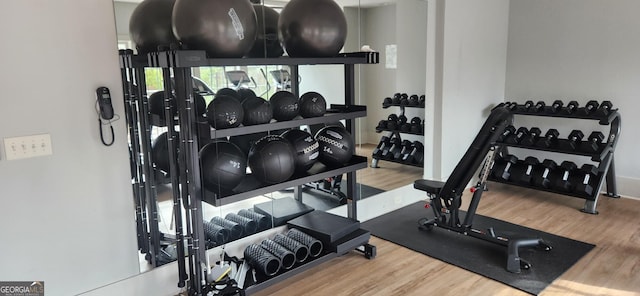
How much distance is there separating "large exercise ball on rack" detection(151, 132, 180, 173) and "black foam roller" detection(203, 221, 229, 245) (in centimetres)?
49

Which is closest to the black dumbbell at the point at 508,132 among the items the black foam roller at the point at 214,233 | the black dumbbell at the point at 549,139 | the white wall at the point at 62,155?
the black dumbbell at the point at 549,139

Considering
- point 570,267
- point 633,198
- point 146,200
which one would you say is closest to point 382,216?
point 570,267

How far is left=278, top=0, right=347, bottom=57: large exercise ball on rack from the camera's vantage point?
238cm

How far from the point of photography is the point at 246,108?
92.4 inches

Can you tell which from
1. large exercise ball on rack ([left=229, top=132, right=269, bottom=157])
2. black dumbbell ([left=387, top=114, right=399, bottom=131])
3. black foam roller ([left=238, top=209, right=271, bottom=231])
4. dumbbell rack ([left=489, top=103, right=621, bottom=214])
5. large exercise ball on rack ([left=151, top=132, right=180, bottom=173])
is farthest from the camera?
black dumbbell ([left=387, top=114, right=399, bottom=131])

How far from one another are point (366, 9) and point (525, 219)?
7.28ft

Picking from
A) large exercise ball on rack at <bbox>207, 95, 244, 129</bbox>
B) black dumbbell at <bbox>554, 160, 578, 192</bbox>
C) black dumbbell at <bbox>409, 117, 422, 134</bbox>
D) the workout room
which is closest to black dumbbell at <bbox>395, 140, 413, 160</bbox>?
the workout room

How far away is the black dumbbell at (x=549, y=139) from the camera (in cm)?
419

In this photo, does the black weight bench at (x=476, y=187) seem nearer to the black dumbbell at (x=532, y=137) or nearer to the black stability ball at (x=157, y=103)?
the black dumbbell at (x=532, y=137)

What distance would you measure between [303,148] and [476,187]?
1414 millimetres

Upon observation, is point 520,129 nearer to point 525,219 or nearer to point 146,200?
point 525,219

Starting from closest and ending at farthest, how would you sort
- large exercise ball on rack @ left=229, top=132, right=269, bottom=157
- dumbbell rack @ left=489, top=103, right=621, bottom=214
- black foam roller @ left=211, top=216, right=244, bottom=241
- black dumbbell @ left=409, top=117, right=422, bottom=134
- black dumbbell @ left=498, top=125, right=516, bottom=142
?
large exercise ball on rack @ left=229, top=132, right=269, bottom=157 → black foam roller @ left=211, top=216, right=244, bottom=241 → dumbbell rack @ left=489, top=103, right=621, bottom=214 → black dumbbell @ left=409, top=117, right=422, bottom=134 → black dumbbell @ left=498, top=125, right=516, bottom=142

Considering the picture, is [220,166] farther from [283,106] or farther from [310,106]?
[310,106]

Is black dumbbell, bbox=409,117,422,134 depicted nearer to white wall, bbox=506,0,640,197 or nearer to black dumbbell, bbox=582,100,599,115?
white wall, bbox=506,0,640,197
